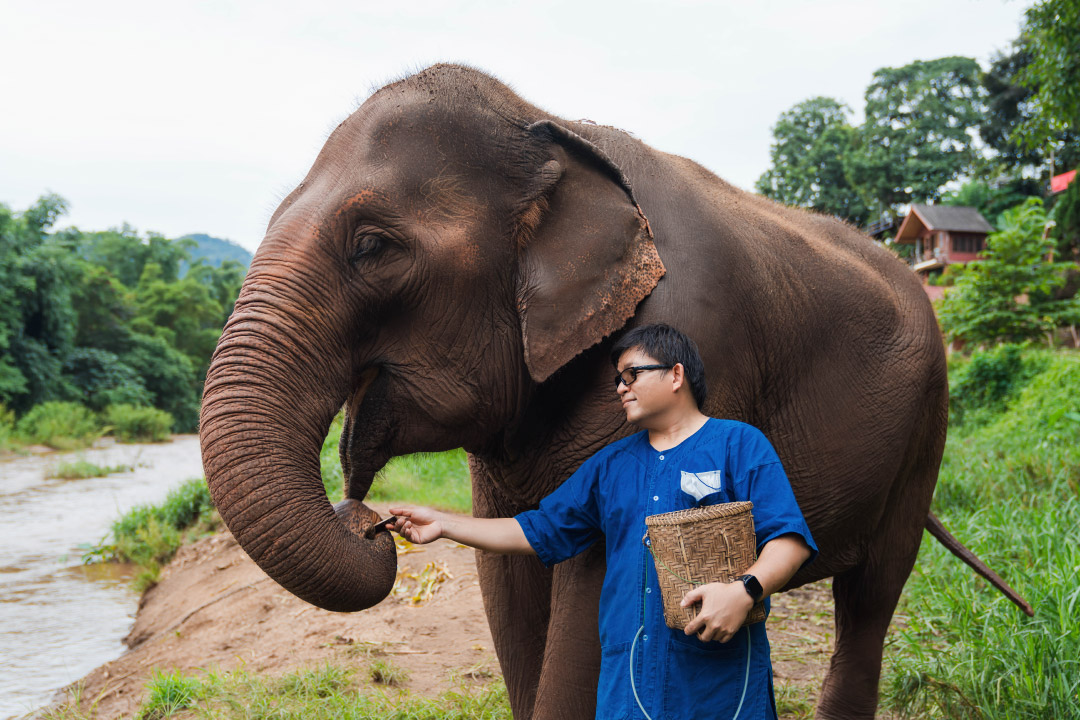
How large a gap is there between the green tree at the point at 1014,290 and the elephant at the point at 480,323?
18.6 m

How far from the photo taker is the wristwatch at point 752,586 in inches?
64.7

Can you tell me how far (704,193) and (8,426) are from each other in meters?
29.5

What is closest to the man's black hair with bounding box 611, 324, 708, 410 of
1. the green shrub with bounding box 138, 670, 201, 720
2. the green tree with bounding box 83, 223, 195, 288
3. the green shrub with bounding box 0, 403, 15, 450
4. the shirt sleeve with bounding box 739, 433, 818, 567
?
the shirt sleeve with bounding box 739, 433, 818, 567

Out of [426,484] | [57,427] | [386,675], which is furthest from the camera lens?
[57,427]

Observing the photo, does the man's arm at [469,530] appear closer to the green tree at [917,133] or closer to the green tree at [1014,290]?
the green tree at [1014,290]

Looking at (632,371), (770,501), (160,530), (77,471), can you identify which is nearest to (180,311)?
(77,471)

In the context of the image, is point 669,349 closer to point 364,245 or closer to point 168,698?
point 364,245

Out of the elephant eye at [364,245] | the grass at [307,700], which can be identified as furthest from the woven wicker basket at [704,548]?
the grass at [307,700]

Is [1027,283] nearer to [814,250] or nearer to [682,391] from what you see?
[814,250]

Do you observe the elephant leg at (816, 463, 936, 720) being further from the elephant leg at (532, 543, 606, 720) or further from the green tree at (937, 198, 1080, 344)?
the green tree at (937, 198, 1080, 344)

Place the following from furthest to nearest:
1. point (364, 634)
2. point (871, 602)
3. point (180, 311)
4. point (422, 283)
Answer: point (180, 311), point (364, 634), point (871, 602), point (422, 283)

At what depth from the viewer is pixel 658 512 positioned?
1.87m

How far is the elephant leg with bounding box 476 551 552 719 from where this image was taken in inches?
115

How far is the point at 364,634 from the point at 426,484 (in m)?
4.22
